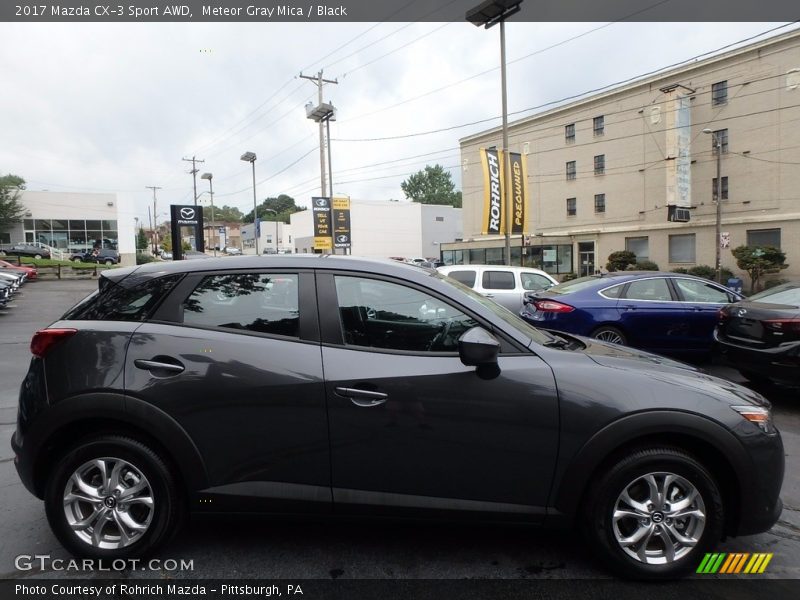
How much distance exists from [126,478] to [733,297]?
27.2 feet

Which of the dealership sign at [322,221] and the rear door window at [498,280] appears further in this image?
the dealership sign at [322,221]

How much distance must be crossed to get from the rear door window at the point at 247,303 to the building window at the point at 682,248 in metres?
33.9

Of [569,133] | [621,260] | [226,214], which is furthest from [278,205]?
[621,260]

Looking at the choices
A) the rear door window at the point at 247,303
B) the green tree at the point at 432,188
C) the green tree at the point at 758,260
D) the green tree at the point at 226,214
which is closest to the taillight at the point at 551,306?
the rear door window at the point at 247,303

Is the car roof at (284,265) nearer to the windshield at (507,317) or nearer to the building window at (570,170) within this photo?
the windshield at (507,317)

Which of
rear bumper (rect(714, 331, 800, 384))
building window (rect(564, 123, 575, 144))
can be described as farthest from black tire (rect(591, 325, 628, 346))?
building window (rect(564, 123, 575, 144))

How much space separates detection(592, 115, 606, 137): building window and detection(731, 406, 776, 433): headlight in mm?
37541

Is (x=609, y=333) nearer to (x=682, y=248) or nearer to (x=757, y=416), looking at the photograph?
(x=757, y=416)

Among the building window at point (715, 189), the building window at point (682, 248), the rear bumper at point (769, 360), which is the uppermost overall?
the building window at point (715, 189)

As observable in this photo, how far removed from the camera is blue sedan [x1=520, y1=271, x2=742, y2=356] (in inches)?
303

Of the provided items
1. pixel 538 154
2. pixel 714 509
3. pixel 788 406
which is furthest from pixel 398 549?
pixel 538 154

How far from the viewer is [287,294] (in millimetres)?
2912

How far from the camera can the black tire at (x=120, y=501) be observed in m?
2.75
